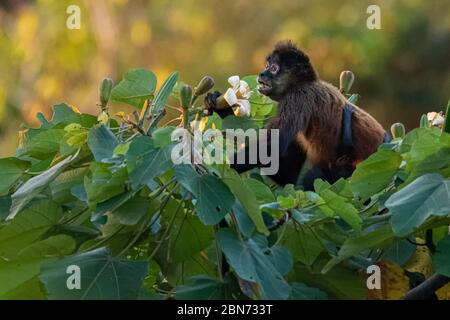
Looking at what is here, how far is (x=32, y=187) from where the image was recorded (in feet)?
4.50

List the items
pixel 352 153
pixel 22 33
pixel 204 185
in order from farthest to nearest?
1. pixel 22 33
2. pixel 352 153
3. pixel 204 185

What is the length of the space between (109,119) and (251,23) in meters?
10.7

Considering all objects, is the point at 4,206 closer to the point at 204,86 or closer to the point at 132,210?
the point at 132,210

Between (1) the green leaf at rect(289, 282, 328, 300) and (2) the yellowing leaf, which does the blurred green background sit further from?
(1) the green leaf at rect(289, 282, 328, 300)

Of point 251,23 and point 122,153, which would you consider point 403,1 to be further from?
point 122,153

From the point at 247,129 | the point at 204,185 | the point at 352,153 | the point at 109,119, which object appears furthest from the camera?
the point at 352,153

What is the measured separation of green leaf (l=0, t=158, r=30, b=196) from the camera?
1.46m

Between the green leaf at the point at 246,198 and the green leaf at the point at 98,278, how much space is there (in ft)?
0.49

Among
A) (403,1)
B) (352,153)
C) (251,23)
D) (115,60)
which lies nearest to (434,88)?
(403,1)

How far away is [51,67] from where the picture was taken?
11688mm

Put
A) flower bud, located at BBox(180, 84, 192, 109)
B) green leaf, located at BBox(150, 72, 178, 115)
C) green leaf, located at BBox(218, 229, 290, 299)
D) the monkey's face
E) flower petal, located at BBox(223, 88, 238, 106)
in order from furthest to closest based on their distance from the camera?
the monkey's face, flower petal, located at BBox(223, 88, 238, 106), green leaf, located at BBox(150, 72, 178, 115), flower bud, located at BBox(180, 84, 192, 109), green leaf, located at BBox(218, 229, 290, 299)

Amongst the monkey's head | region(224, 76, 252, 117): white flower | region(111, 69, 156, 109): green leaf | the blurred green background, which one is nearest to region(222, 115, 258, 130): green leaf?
region(224, 76, 252, 117): white flower

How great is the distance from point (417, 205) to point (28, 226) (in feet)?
1.83

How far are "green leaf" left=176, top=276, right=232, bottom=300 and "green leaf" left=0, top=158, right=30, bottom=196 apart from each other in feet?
1.13
